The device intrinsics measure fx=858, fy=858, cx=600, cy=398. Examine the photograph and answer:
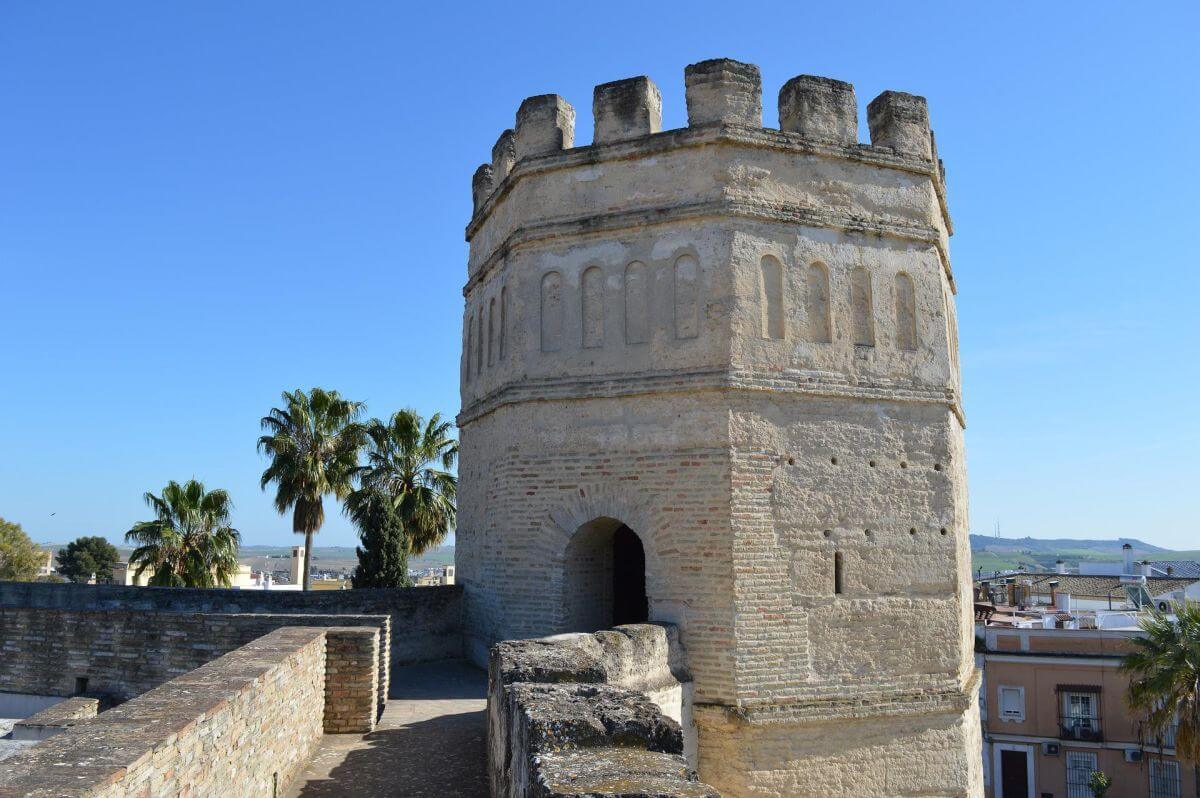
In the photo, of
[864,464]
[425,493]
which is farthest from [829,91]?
[425,493]

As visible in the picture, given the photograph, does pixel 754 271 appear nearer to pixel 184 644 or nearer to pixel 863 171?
pixel 863 171

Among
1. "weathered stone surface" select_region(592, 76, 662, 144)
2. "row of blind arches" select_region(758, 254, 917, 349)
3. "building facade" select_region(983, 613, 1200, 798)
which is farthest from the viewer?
"building facade" select_region(983, 613, 1200, 798)

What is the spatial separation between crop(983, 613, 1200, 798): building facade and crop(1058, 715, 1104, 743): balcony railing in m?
0.03

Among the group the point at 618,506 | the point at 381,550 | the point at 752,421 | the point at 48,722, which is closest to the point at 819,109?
the point at 752,421

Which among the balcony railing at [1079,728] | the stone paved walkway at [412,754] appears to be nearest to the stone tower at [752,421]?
the stone paved walkway at [412,754]

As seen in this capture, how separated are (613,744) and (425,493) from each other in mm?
20623

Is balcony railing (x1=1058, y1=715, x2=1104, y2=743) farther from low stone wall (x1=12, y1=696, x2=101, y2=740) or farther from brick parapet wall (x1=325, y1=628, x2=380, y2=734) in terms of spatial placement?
low stone wall (x1=12, y1=696, x2=101, y2=740)

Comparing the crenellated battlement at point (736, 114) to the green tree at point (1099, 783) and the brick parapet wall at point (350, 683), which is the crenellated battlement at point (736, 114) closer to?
the brick parapet wall at point (350, 683)

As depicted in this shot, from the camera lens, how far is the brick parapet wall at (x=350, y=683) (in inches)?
348

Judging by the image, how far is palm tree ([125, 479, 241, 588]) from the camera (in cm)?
2209

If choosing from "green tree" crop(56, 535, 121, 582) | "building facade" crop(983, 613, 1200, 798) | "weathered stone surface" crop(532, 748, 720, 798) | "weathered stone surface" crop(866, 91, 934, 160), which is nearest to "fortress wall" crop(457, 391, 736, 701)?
"weathered stone surface" crop(866, 91, 934, 160)

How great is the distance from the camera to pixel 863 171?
11.3 m

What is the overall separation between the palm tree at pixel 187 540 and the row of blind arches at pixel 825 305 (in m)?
17.8

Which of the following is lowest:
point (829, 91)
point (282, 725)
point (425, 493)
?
point (282, 725)
